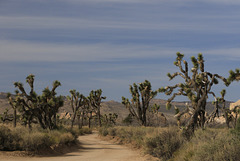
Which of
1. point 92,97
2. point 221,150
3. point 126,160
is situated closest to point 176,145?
point 126,160

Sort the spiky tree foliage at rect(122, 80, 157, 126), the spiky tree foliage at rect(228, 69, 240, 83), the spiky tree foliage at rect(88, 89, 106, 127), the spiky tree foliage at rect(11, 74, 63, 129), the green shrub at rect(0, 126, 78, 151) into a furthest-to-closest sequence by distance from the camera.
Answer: the spiky tree foliage at rect(88, 89, 106, 127) < the spiky tree foliage at rect(122, 80, 157, 126) < the spiky tree foliage at rect(11, 74, 63, 129) < the spiky tree foliage at rect(228, 69, 240, 83) < the green shrub at rect(0, 126, 78, 151)

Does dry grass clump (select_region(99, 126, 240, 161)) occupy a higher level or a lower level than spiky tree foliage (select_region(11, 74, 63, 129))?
lower

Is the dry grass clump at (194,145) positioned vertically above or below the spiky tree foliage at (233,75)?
below

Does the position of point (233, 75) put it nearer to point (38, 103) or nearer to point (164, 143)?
point (164, 143)

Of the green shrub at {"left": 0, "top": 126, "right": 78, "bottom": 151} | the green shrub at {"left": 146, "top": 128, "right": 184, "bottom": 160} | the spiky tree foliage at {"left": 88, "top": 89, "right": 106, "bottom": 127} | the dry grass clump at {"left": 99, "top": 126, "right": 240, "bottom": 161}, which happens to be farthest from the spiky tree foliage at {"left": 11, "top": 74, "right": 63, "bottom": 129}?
the spiky tree foliage at {"left": 88, "top": 89, "right": 106, "bottom": 127}

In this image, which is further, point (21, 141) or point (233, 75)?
point (233, 75)

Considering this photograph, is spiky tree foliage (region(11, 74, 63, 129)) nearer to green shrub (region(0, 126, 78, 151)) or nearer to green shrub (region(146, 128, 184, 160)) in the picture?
green shrub (region(0, 126, 78, 151))

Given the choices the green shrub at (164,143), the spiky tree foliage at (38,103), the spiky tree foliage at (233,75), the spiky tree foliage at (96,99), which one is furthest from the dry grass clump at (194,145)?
the spiky tree foliage at (96,99)

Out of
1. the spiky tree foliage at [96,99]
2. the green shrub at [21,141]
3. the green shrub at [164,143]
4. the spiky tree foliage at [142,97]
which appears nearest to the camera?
the green shrub at [164,143]

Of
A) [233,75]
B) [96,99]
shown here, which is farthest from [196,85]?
[96,99]

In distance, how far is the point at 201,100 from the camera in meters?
20.0

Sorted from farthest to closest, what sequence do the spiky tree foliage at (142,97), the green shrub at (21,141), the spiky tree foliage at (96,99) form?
1. the spiky tree foliage at (96,99)
2. the spiky tree foliage at (142,97)
3. the green shrub at (21,141)

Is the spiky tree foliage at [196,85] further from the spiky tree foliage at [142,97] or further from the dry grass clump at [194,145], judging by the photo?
the spiky tree foliage at [142,97]

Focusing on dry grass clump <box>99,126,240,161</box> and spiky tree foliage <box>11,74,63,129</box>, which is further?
spiky tree foliage <box>11,74,63,129</box>
